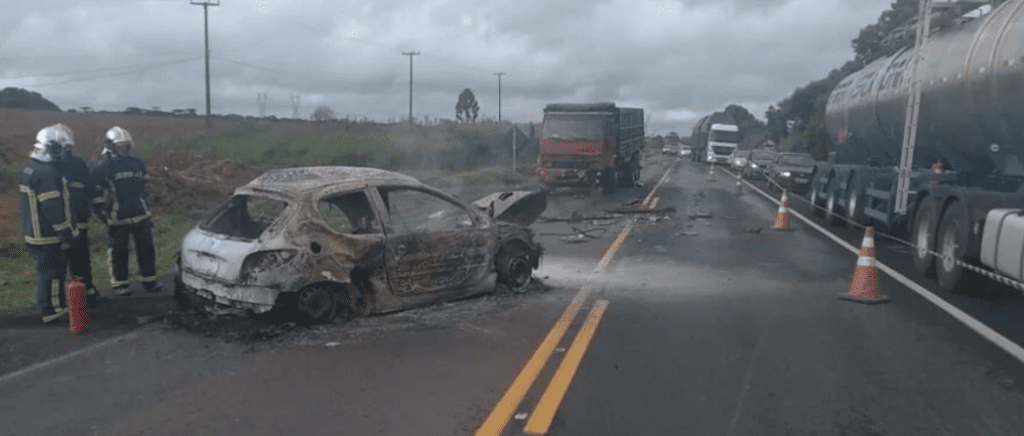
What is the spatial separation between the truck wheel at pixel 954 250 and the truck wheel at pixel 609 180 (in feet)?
54.6

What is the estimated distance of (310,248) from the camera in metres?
6.82

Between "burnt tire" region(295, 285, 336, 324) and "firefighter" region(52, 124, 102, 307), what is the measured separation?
262 cm

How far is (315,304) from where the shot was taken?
6.95 metres

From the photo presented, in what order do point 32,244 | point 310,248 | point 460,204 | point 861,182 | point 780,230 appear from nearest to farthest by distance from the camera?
point 310,248, point 32,244, point 460,204, point 861,182, point 780,230

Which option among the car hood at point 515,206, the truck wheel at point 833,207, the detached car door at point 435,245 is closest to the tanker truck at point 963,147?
the truck wheel at point 833,207

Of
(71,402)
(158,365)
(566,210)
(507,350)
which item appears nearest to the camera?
(71,402)

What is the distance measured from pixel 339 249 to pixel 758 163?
3322 centimetres

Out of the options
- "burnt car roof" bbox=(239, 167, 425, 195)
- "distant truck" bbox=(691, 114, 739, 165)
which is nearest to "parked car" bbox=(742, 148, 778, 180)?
"distant truck" bbox=(691, 114, 739, 165)

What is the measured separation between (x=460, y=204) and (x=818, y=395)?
4.10m

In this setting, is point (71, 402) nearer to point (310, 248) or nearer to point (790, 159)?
point (310, 248)

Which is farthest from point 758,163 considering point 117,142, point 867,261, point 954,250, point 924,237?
point 117,142

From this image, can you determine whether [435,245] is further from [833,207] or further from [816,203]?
[816,203]

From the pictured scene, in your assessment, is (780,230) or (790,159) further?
(790,159)

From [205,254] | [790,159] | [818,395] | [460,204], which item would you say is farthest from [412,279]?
[790,159]
